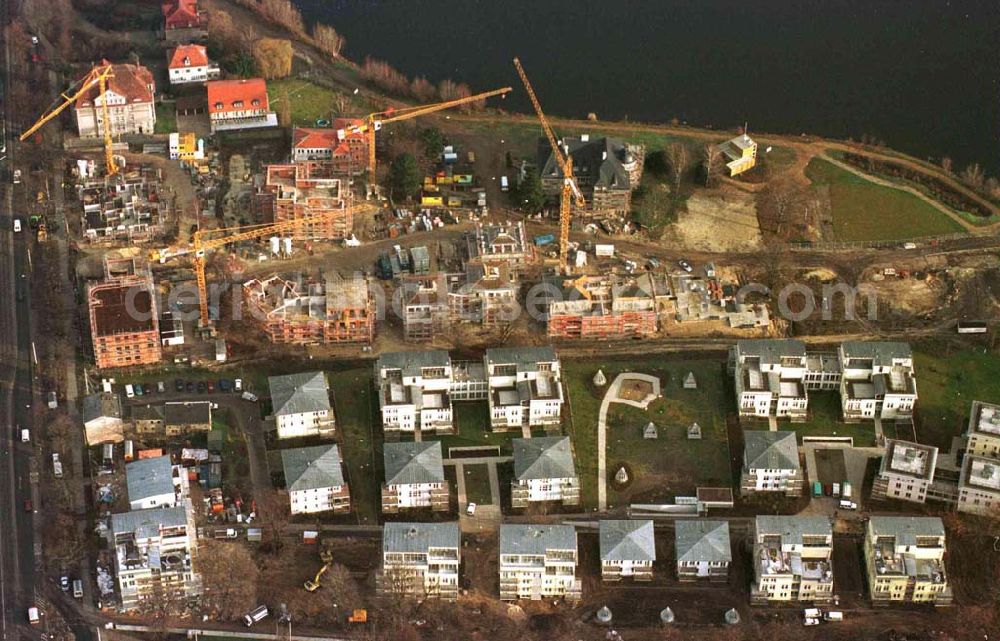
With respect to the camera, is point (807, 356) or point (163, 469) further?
point (807, 356)

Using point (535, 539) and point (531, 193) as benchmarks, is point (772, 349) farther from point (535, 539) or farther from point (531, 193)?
point (531, 193)

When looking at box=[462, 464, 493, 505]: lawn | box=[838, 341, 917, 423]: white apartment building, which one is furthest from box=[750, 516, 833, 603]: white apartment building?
box=[462, 464, 493, 505]: lawn

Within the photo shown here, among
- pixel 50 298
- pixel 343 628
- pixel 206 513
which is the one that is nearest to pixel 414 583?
pixel 343 628

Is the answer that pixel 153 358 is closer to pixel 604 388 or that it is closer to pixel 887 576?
pixel 604 388

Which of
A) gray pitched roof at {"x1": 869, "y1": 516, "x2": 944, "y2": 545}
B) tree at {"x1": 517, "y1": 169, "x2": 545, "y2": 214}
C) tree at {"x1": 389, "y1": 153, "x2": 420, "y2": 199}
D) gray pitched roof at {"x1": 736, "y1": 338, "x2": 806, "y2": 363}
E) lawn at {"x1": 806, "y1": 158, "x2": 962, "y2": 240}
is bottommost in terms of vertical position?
gray pitched roof at {"x1": 869, "y1": 516, "x2": 944, "y2": 545}

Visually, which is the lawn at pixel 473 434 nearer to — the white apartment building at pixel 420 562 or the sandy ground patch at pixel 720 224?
the white apartment building at pixel 420 562

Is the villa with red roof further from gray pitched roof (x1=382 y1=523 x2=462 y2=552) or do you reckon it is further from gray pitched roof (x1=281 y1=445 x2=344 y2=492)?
gray pitched roof (x1=382 y1=523 x2=462 y2=552)

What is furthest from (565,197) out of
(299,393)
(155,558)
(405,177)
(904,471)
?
(155,558)
